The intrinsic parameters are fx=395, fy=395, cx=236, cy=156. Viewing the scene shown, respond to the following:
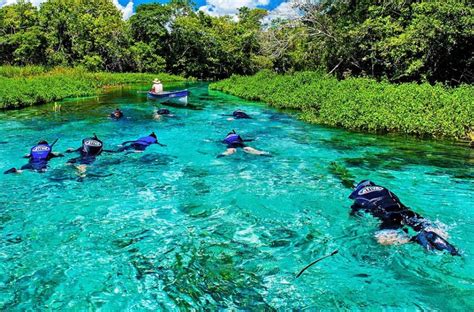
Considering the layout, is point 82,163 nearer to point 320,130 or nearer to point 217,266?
point 217,266

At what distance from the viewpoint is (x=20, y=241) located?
7133mm

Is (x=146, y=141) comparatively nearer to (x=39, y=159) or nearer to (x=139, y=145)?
(x=139, y=145)

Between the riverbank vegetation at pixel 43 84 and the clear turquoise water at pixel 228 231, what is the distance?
496 inches

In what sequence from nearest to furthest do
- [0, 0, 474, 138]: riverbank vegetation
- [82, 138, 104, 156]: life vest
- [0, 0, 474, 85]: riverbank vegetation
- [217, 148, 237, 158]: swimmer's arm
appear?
[82, 138, 104, 156]: life vest < [217, 148, 237, 158]: swimmer's arm < [0, 0, 474, 138]: riverbank vegetation < [0, 0, 474, 85]: riverbank vegetation

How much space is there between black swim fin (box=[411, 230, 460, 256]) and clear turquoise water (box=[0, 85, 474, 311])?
7.3 inches

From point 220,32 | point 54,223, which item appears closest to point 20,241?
point 54,223

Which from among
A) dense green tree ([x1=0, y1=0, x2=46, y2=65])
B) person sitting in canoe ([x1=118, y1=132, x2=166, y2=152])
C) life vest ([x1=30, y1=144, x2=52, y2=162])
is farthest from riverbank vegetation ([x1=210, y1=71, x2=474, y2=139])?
dense green tree ([x1=0, y1=0, x2=46, y2=65])

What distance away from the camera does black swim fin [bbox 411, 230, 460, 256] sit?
20.8 ft

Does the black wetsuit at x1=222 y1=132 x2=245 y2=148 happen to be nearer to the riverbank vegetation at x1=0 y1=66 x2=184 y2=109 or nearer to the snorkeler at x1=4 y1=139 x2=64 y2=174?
the snorkeler at x1=4 y1=139 x2=64 y2=174

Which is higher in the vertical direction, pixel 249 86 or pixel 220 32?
pixel 220 32

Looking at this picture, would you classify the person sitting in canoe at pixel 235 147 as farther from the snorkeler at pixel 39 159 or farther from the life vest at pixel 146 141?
the snorkeler at pixel 39 159

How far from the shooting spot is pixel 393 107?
54.0 ft

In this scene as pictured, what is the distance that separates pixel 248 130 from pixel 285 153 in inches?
180

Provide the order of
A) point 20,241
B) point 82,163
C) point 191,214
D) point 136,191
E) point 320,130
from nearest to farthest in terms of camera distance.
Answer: point 20,241 → point 191,214 → point 136,191 → point 82,163 → point 320,130
